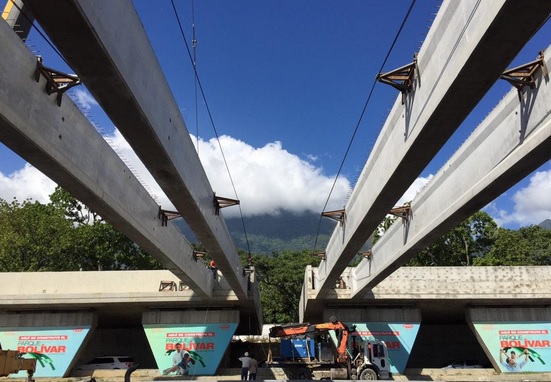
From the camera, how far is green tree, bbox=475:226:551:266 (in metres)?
39.9

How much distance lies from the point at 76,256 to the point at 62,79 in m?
35.5

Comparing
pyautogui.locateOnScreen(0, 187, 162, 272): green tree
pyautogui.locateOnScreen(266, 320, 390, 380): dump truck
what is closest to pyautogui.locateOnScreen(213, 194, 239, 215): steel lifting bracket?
pyautogui.locateOnScreen(266, 320, 390, 380): dump truck

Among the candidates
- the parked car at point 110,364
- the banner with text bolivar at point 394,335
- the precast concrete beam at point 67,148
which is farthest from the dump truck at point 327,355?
the parked car at point 110,364

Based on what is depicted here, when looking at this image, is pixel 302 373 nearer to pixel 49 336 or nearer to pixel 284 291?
pixel 49 336

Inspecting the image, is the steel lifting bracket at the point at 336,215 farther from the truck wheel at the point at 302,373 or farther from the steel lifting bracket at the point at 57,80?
the steel lifting bracket at the point at 57,80

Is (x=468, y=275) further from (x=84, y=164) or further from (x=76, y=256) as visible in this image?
(x=76, y=256)

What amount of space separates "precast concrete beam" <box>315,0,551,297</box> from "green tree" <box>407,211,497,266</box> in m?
34.0

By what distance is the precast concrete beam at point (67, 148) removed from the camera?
6789mm

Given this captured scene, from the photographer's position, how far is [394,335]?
2406 cm

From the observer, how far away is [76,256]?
39.5 meters

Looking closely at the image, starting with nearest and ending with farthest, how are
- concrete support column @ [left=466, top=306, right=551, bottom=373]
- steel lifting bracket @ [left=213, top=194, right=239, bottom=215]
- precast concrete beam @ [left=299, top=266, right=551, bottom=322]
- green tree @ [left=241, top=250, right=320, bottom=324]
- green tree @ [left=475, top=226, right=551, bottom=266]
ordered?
steel lifting bracket @ [left=213, top=194, right=239, bottom=215] < concrete support column @ [left=466, top=306, right=551, bottom=373] < precast concrete beam @ [left=299, top=266, right=551, bottom=322] < green tree @ [left=475, top=226, right=551, bottom=266] < green tree @ [left=241, top=250, right=320, bottom=324]

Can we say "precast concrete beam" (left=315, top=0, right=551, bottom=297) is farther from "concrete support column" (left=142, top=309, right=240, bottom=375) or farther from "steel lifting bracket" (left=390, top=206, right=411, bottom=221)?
"concrete support column" (left=142, top=309, right=240, bottom=375)

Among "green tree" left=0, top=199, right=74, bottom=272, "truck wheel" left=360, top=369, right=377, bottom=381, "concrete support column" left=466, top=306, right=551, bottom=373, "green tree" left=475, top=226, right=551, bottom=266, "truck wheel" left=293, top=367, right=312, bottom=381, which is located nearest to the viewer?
"truck wheel" left=360, top=369, right=377, bottom=381

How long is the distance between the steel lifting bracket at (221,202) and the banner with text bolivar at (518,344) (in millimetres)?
17540
